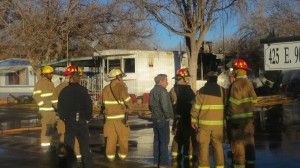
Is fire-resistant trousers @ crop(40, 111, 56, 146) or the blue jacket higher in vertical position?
the blue jacket

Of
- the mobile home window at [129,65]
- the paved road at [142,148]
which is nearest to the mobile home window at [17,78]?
the mobile home window at [129,65]

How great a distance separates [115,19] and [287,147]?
20967mm

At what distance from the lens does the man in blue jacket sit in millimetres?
9078

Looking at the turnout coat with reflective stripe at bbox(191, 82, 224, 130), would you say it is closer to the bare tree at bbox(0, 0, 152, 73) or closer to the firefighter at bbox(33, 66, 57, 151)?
the firefighter at bbox(33, 66, 57, 151)

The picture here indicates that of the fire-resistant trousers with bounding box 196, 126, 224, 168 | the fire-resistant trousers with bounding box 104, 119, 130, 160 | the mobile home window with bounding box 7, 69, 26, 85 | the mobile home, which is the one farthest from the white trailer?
the fire-resistant trousers with bounding box 196, 126, 224, 168

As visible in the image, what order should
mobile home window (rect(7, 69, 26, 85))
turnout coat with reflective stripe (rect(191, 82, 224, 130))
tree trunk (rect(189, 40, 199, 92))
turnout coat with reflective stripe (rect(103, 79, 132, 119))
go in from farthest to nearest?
mobile home window (rect(7, 69, 26, 85)) → tree trunk (rect(189, 40, 199, 92)) → turnout coat with reflective stripe (rect(103, 79, 132, 119)) → turnout coat with reflective stripe (rect(191, 82, 224, 130))

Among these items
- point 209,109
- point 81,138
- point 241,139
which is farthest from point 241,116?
point 81,138

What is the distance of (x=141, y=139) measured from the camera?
13.7 metres

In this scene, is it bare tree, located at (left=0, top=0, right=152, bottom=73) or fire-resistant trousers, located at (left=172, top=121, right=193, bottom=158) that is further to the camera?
bare tree, located at (left=0, top=0, right=152, bottom=73)

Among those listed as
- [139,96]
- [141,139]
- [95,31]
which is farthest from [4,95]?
[141,139]

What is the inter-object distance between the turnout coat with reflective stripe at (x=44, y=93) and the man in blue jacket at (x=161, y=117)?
3117mm

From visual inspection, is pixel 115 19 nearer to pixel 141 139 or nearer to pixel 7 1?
pixel 7 1

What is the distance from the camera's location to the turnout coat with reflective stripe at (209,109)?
8.07 meters

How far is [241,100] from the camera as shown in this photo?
8.32 m
